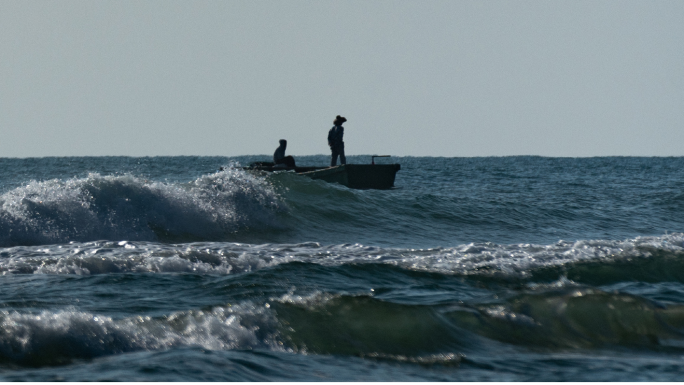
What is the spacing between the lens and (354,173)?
2028cm

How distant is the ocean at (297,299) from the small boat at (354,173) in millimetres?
5225

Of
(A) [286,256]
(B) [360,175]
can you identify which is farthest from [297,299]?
(B) [360,175]

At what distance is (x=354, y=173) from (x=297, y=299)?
1422 cm

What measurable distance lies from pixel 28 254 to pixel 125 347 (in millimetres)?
5242

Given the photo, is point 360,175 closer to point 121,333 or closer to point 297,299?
point 297,299

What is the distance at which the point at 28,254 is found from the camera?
30.5 ft

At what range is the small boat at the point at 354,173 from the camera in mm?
18953
